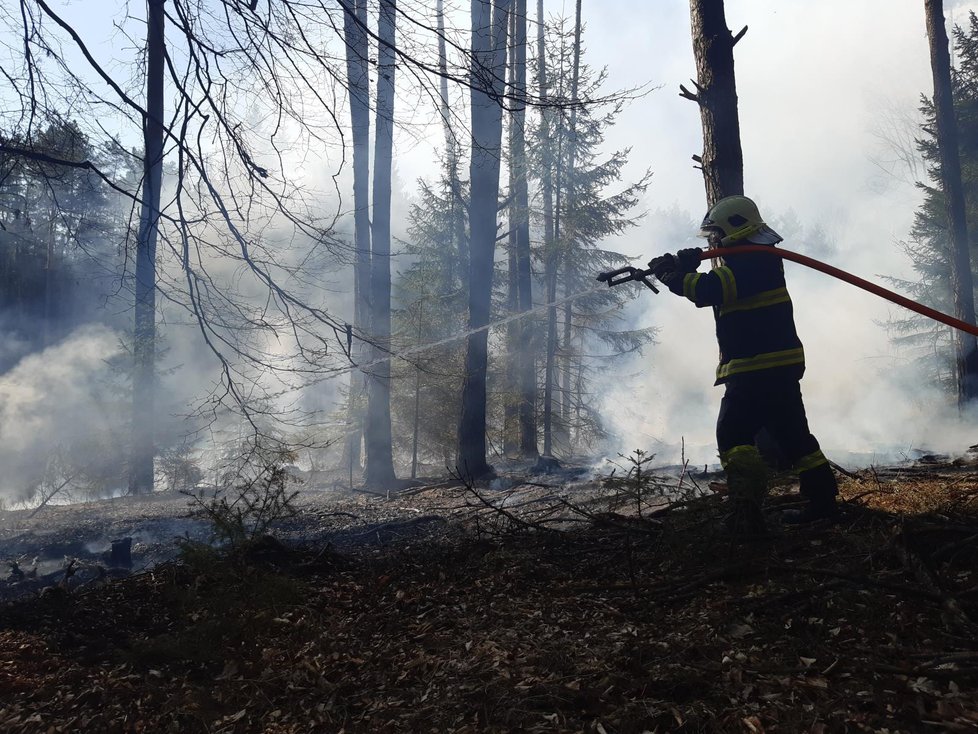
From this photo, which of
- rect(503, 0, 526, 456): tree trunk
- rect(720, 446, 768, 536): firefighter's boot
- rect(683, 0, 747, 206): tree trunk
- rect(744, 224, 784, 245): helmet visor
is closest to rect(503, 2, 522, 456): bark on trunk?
rect(503, 0, 526, 456): tree trunk

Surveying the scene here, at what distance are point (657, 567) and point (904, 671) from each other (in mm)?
1669

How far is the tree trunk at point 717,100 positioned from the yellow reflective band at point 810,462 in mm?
2970

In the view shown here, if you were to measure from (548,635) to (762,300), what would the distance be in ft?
8.83

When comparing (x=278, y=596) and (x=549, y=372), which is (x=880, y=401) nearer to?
(x=549, y=372)

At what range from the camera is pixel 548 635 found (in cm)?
329

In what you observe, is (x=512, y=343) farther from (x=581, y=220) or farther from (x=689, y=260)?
(x=689, y=260)

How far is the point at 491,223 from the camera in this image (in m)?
12.4

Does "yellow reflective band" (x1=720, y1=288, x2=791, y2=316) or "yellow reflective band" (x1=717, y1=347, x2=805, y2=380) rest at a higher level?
"yellow reflective band" (x1=720, y1=288, x2=791, y2=316)

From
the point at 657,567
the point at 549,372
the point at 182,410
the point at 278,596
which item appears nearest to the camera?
the point at 278,596

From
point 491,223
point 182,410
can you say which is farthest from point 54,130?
point 182,410

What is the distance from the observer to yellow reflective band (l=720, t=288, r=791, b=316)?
4.72 m

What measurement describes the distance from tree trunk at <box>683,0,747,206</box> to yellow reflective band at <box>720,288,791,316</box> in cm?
218

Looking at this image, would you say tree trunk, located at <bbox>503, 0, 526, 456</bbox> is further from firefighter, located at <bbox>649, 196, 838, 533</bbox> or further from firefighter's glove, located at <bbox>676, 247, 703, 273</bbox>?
firefighter, located at <bbox>649, 196, 838, 533</bbox>

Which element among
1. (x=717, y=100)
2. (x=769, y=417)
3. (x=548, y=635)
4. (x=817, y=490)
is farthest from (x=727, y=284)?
(x=717, y=100)
